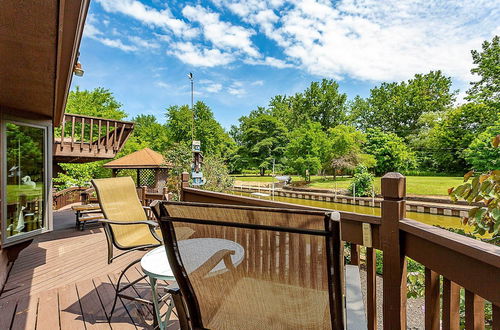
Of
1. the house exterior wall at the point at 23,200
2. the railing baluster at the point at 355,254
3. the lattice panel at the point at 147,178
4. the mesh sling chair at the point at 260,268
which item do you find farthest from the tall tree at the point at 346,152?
the mesh sling chair at the point at 260,268

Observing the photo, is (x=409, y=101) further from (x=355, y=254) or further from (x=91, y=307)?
(x=91, y=307)

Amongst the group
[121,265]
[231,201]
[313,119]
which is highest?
[313,119]

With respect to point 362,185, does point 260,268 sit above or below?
above

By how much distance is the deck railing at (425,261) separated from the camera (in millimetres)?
820

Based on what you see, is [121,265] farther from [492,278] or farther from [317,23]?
[317,23]

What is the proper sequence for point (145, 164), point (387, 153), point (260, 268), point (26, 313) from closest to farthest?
1. point (260, 268)
2. point (26, 313)
3. point (145, 164)
4. point (387, 153)

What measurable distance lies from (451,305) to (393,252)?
1.10ft

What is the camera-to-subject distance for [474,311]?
0.90m

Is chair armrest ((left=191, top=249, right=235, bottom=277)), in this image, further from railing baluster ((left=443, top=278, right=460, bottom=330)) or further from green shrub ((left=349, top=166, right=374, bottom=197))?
green shrub ((left=349, top=166, right=374, bottom=197))

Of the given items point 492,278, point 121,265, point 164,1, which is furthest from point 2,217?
point 164,1

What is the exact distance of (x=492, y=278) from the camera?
781 millimetres

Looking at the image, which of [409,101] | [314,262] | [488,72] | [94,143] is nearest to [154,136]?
[94,143]

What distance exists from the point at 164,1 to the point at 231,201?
1490 centimetres

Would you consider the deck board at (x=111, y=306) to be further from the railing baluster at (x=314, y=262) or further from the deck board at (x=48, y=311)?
the railing baluster at (x=314, y=262)
